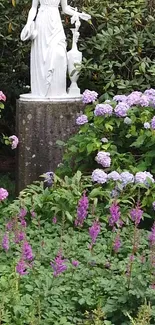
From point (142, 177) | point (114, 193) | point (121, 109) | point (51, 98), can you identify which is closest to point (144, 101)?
point (121, 109)

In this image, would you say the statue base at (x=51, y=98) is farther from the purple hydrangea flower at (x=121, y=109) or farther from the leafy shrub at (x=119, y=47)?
the purple hydrangea flower at (x=121, y=109)

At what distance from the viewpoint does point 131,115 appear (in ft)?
15.3

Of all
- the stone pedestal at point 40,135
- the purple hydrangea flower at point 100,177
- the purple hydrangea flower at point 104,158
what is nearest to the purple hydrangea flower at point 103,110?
the purple hydrangea flower at point 104,158

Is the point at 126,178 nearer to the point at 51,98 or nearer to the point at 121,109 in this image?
the point at 121,109

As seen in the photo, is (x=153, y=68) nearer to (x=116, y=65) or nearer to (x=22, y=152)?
(x=116, y=65)

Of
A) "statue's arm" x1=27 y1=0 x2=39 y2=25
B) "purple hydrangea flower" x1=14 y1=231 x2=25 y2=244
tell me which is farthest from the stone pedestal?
"purple hydrangea flower" x1=14 y1=231 x2=25 y2=244

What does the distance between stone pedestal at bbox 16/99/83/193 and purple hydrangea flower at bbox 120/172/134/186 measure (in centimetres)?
145

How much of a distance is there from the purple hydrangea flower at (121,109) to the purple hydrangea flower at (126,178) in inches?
24.3

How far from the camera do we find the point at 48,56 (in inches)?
216

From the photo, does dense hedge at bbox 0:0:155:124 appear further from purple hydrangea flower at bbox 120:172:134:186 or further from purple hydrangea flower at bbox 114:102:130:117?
purple hydrangea flower at bbox 120:172:134:186

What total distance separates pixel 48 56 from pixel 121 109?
1204 mm

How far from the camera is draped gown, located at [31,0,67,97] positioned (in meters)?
5.50

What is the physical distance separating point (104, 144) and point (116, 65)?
1.92 meters

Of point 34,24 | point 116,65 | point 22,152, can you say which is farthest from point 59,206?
point 116,65
